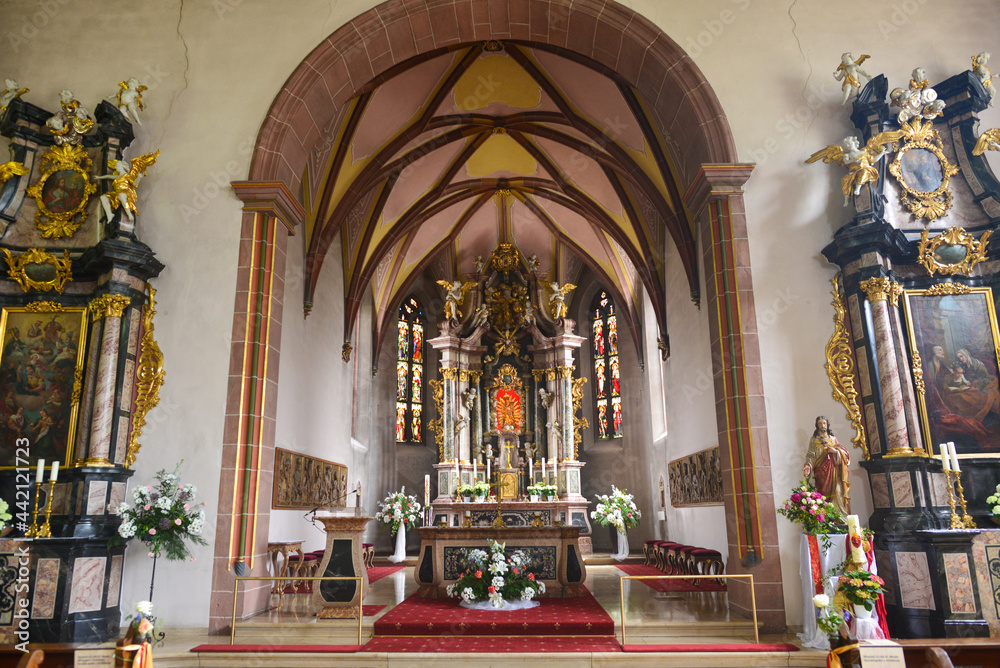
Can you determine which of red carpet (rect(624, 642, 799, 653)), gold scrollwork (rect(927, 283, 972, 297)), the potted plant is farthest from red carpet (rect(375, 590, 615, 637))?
gold scrollwork (rect(927, 283, 972, 297))

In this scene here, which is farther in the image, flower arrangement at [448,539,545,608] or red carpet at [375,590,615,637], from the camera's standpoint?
flower arrangement at [448,539,545,608]

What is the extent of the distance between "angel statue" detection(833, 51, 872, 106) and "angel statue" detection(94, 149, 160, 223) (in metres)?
9.43

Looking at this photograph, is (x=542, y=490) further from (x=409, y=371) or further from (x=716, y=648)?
(x=716, y=648)

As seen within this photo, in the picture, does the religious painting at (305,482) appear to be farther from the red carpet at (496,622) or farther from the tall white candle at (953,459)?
the tall white candle at (953,459)

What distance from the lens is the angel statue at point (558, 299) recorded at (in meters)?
20.5

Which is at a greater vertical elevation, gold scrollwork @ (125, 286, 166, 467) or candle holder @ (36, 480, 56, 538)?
gold scrollwork @ (125, 286, 166, 467)

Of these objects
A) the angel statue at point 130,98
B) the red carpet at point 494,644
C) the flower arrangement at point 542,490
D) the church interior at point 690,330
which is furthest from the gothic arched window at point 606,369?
the angel statue at point 130,98

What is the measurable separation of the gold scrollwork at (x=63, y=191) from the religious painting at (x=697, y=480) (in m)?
9.98

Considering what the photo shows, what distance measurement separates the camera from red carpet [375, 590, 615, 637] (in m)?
8.29

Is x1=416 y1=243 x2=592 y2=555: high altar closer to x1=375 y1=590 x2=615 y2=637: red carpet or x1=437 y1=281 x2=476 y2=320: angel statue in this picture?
x1=437 y1=281 x2=476 y2=320: angel statue

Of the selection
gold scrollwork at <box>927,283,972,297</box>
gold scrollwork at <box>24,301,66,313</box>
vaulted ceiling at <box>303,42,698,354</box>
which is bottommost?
gold scrollwork at <box>927,283,972,297</box>

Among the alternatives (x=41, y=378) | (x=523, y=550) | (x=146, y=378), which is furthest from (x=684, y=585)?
(x=41, y=378)

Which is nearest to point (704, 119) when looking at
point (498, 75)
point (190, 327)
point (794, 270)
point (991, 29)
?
point (794, 270)

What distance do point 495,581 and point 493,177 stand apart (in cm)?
1156
